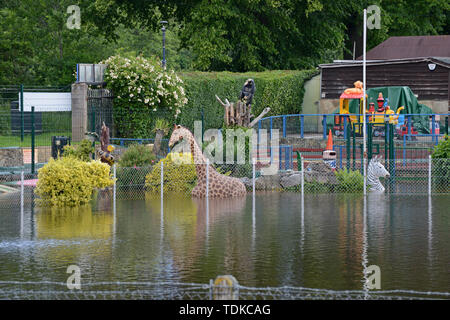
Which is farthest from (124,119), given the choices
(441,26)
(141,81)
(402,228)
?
(441,26)

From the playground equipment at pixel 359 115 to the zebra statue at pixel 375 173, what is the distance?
699 cm

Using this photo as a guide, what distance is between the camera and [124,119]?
36312mm

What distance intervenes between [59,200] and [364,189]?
959 cm

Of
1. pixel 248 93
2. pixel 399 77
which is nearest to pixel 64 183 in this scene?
pixel 248 93

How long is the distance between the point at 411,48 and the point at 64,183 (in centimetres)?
3125

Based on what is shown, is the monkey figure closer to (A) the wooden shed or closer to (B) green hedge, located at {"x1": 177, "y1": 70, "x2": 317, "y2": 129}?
(B) green hedge, located at {"x1": 177, "y1": 70, "x2": 317, "y2": 129}

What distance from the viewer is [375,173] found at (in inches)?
1131

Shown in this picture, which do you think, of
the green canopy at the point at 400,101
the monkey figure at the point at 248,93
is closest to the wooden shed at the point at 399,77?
the green canopy at the point at 400,101

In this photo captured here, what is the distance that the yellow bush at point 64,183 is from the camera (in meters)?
25.4

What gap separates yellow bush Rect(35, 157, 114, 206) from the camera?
83.4ft

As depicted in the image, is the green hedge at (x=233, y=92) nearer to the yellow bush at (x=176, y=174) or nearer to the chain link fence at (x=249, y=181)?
the chain link fence at (x=249, y=181)

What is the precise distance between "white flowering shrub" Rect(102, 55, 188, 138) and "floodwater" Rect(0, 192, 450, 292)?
9611mm
